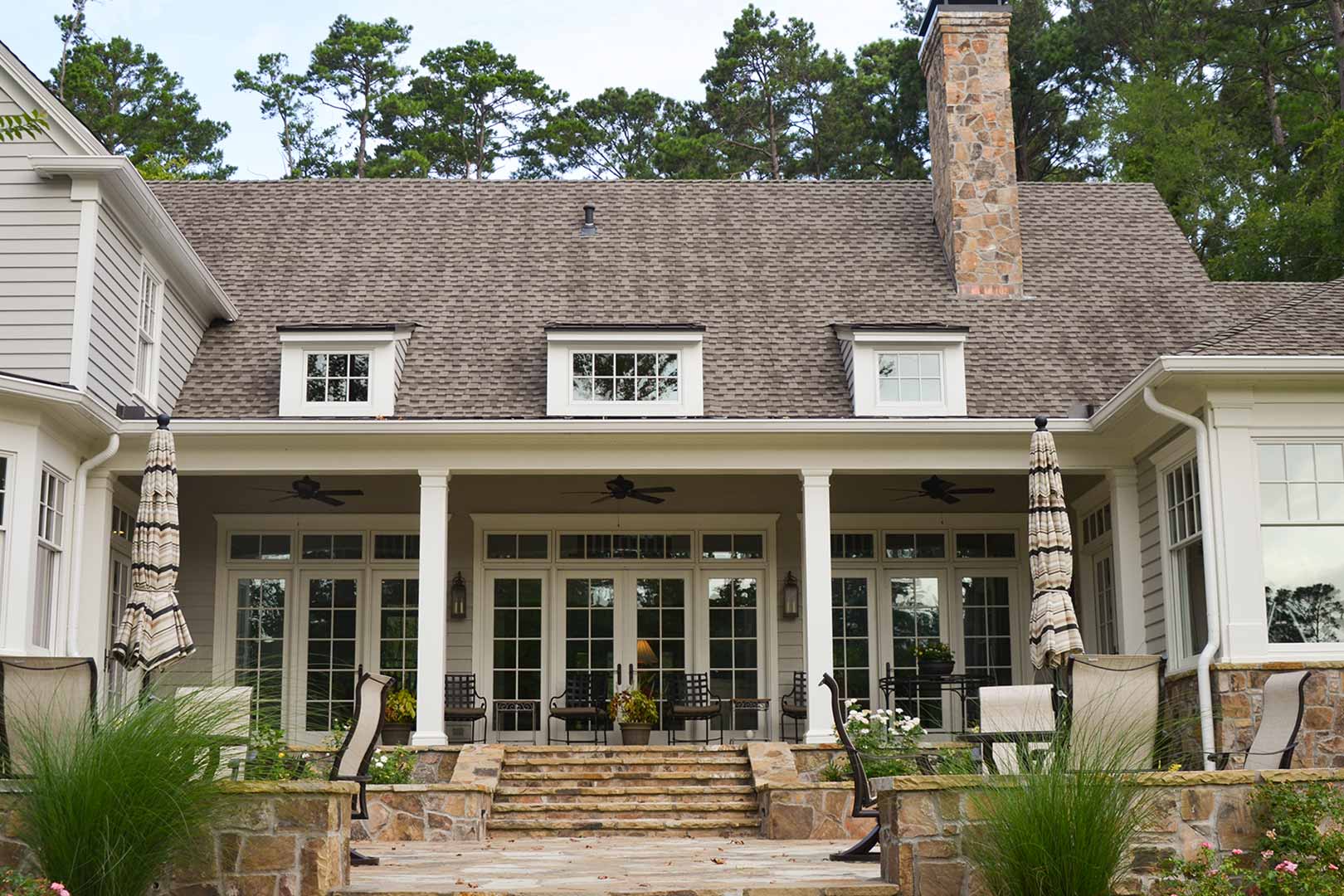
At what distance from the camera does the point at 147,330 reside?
41.2 feet

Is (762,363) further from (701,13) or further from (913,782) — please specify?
(701,13)

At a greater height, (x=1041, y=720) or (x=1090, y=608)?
(x=1090, y=608)

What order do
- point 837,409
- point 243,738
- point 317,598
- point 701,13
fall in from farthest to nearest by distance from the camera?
point 701,13
point 317,598
point 837,409
point 243,738

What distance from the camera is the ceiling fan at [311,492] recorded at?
42.2ft

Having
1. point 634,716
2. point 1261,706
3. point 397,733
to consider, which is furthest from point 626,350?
point 1261,706

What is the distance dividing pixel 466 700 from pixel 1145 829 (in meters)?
8.25

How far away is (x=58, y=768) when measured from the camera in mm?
5758

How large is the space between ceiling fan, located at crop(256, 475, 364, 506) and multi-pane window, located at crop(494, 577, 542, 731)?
5.69 feet

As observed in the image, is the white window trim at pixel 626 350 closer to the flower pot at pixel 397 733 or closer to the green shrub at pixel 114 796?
the flower pot at pixel 397 733

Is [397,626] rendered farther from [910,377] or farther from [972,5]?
[972,5]

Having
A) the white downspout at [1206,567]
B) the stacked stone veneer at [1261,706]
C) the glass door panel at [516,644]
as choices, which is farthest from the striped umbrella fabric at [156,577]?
the stacked stone veneer at [1261,706]

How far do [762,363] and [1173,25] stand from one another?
18540 mm

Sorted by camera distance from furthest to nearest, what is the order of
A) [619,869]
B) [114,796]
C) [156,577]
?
[156,577], [619,869], [114,796]

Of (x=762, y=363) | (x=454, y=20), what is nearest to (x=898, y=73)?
(x=454, y=20)
